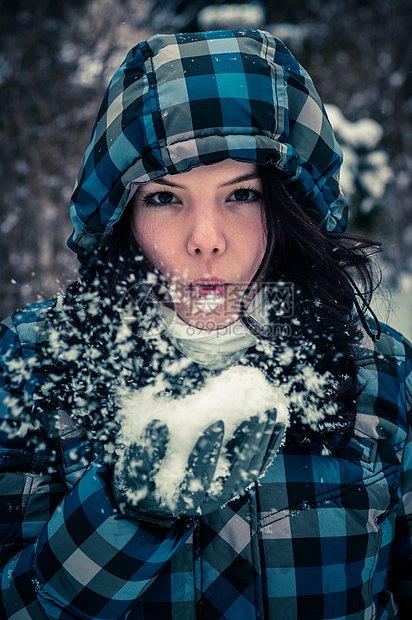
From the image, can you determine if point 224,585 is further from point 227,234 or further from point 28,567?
point 227,234

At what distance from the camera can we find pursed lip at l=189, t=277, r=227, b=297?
1.38 m

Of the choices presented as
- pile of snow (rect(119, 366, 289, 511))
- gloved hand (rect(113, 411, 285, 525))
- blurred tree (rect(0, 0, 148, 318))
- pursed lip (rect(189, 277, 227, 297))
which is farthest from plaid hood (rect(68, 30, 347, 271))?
blurred tree (rect(0, 0, 148, 318))

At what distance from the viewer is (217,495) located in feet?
3.55

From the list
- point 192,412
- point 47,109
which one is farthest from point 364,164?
point 192,412

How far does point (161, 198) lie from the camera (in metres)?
1.38

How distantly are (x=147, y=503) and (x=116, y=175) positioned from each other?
92 cm

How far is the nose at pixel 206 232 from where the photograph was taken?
1306 millimetres

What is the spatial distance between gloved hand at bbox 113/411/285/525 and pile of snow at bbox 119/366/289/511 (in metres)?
0.01

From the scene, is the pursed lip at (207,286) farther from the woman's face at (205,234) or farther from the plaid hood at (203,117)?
the plaid hood at (203,117)

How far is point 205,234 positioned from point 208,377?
0.47 m

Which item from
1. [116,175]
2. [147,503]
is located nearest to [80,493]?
[147,503]

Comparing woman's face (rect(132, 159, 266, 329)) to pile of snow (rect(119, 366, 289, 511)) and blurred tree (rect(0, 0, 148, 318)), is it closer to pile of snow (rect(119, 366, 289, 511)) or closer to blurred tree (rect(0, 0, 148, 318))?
pile of snow (rect(119, 366, 289, 511))

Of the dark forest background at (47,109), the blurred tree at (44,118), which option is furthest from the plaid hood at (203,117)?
the blurred tree at (44,118)

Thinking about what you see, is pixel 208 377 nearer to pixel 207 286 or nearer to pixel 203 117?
pixel 207 286
